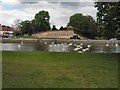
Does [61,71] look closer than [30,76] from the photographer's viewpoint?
No

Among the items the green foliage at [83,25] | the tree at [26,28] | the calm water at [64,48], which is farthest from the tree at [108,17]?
the tree at [26,28]

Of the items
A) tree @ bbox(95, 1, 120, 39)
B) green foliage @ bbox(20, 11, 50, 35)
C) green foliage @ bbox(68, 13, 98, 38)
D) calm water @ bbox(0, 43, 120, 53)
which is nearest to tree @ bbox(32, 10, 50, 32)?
green foliage @ bbox(20, 11, 50, 35)

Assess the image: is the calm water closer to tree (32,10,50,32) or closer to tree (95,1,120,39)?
tree (95,1,120,39)

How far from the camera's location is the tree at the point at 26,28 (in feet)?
303

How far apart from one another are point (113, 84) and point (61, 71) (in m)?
2.78

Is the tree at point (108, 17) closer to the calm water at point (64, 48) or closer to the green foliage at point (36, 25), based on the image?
the calm water at point (64, 48)

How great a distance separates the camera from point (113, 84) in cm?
875

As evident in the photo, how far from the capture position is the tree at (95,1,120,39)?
1853cm

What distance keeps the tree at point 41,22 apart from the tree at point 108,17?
74.0 metres

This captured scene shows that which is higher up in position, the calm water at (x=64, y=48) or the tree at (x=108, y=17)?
the tree at (x=108, y=17)

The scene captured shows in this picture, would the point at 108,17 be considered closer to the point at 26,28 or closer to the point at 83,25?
the point at 83,25

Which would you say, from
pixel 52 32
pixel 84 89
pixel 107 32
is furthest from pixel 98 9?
pixel 52 32

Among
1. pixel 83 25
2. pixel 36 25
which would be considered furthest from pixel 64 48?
pixel 36 25

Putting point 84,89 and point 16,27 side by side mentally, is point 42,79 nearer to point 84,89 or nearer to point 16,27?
point 84,89
